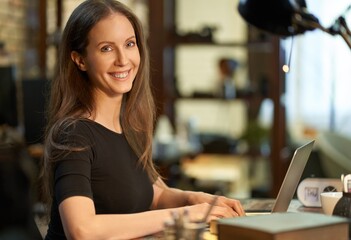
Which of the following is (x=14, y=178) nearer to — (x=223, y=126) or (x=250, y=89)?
(x=250, y=89)

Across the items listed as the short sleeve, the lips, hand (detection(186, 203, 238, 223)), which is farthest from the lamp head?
the short sleeve

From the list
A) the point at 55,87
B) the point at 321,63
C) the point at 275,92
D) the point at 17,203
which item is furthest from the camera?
the point at 321,63

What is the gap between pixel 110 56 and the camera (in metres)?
2.15

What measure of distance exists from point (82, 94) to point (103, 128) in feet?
0.41

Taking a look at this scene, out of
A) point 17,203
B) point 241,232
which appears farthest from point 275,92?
point 241,232

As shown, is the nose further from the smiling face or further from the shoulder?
the shoulder

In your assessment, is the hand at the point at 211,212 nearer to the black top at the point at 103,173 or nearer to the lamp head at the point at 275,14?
the black top at the point at 103,173

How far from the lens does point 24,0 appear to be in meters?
6.25

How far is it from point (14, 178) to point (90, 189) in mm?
412

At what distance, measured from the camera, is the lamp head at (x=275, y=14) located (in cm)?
250

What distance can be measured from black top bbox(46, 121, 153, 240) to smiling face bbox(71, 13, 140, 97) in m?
0.13

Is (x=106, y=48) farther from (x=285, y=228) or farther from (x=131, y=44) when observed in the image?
(x=285, y=228)

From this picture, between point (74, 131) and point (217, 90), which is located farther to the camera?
point (217, 90)

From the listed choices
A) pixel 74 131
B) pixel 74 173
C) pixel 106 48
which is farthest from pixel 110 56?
pixel 74 173
